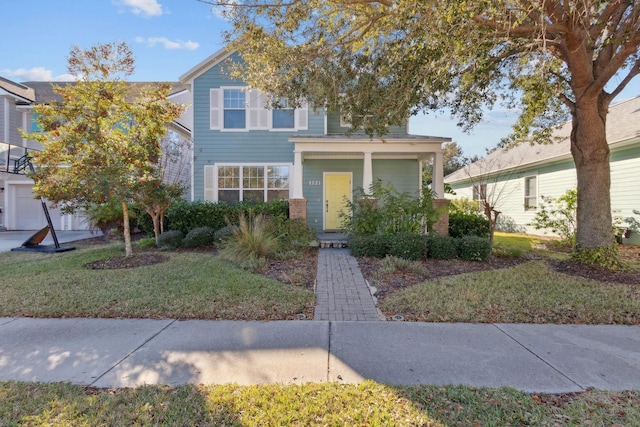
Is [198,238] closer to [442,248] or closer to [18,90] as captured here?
[442,248]

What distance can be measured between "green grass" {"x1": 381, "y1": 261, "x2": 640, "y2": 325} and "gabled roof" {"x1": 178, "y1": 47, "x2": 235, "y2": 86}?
10.9 metres

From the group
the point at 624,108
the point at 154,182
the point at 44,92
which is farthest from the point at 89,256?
the point at 624,108

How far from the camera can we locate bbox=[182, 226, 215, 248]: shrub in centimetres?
956

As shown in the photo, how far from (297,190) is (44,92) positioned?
15782mm

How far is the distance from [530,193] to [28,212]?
24.0 meters

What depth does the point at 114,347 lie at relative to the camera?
3.41 meters

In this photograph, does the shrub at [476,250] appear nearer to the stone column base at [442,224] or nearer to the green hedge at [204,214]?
the stone column base at [442,224]

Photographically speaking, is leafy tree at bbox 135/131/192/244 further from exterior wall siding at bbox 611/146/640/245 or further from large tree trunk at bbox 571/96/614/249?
exterior wall siding at bbox 611/146/640/245

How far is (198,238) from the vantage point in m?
9.63

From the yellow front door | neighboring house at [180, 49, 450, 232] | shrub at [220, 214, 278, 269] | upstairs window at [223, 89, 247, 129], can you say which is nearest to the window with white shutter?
neighboring house at [180, 49, 450, 232]

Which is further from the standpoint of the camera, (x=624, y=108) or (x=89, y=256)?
(x=624, y=108)

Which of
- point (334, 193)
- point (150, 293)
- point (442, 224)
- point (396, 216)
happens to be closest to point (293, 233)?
point (396, 216)

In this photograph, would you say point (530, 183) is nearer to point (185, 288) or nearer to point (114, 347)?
point (185, 288)

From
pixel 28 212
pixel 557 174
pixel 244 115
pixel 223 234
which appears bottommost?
pixel 223 234
